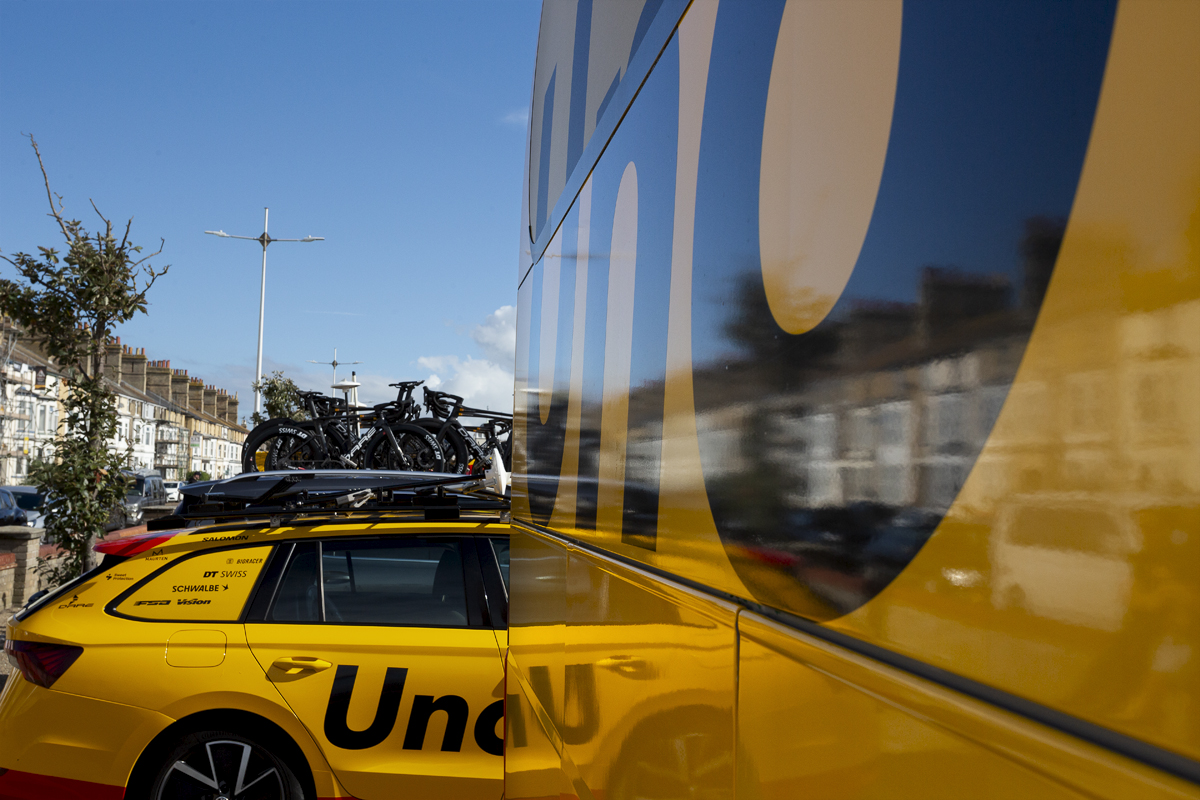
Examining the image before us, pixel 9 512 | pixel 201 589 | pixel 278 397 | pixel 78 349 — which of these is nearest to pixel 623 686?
pixel 201 589

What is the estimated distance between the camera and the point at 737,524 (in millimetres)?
989

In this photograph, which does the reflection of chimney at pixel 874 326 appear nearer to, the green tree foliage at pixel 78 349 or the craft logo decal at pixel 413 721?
the craft logo decal at pixel 413 721

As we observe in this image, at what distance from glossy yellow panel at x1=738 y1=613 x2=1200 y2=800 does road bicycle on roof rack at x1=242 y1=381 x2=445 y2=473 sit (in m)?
10.2

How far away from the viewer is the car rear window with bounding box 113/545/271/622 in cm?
416

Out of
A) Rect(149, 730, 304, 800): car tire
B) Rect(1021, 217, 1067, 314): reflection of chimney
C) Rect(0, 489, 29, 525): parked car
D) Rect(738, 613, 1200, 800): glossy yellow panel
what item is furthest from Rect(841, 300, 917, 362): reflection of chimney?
Rect(0, 489, 29, 525): parked car

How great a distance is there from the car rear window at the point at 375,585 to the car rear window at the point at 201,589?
173mm

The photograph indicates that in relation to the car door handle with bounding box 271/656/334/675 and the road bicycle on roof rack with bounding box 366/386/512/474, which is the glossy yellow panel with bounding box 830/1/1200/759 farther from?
the road bicycle on roof rack with bounding box 366/386/512/474

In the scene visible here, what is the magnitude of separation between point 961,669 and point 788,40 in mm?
646

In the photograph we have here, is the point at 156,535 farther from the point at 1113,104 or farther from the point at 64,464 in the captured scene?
the point at 64,464

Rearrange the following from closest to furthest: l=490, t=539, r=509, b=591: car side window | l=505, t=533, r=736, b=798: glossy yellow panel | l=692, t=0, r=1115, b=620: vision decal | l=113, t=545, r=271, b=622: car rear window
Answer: l=692, t=0, r=1115, b=620: vision decal
l=505, t=533, r=736, b=798: glossy yellow panel
l=113, t=545, r=271, b=622: car rear window
l=490, t=539, r=509, b=591: car side window

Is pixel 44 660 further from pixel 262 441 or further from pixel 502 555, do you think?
pixel 262 441

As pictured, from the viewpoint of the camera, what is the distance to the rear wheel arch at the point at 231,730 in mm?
3840

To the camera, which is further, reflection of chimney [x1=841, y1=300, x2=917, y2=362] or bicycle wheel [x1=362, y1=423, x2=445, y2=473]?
bicycle wheel [x1=362, y1=423, x2=445, y2=473]

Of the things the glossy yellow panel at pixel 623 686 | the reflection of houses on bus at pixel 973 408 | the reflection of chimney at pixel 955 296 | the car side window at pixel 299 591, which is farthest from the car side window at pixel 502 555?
the reflection of chimney at pixel 955 296
